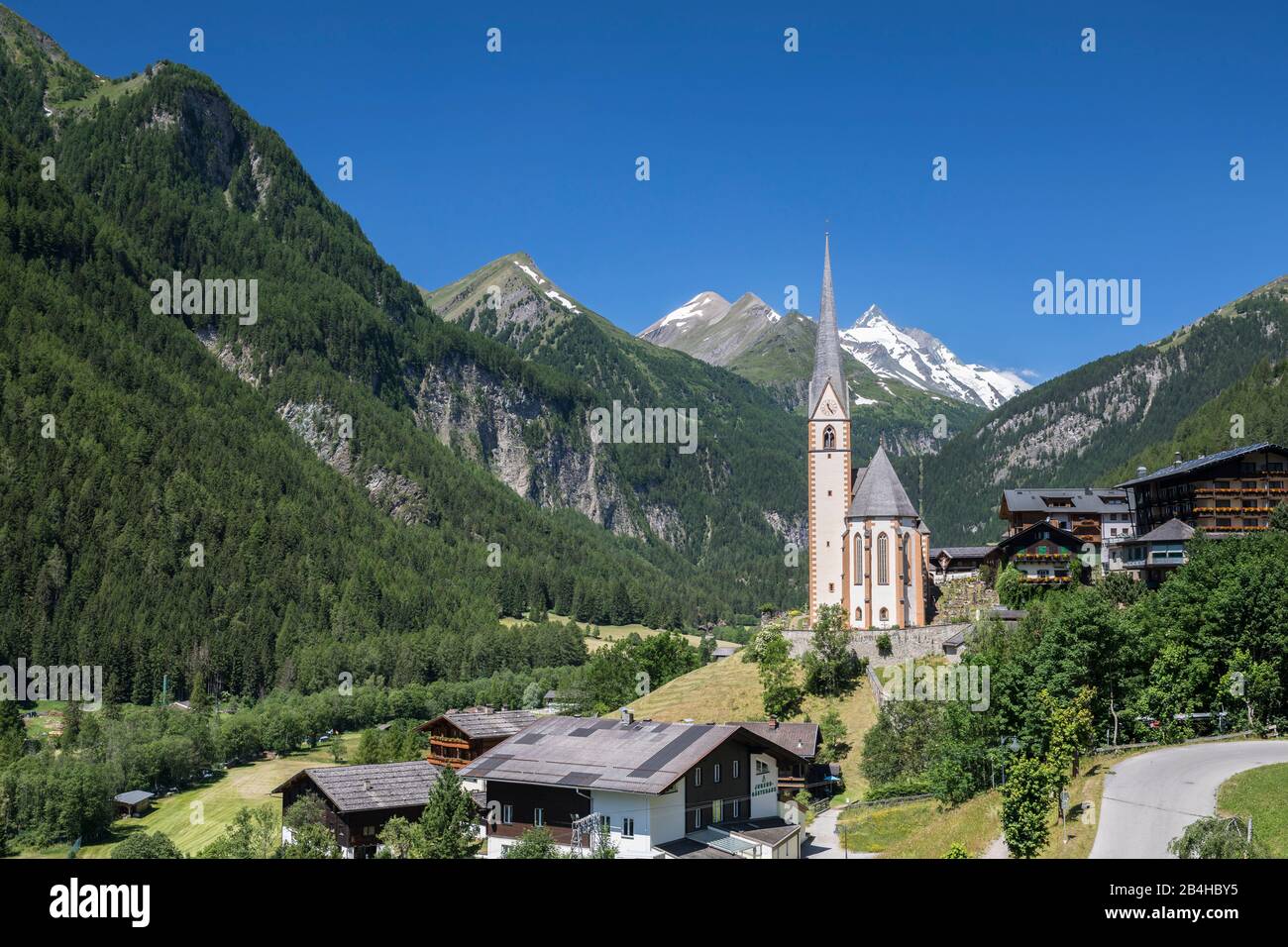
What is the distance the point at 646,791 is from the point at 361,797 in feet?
79.5

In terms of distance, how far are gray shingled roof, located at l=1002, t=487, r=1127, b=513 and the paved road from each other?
63.3 metres

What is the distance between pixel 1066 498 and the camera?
11975 cm

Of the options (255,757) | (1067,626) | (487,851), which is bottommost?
(255,757)

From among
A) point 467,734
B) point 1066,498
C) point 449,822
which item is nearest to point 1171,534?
point 1066,498

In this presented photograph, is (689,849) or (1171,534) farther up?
(1171,534)

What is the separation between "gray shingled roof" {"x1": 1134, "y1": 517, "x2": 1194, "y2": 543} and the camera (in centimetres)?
9400

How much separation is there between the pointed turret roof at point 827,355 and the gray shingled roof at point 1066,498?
19258mm

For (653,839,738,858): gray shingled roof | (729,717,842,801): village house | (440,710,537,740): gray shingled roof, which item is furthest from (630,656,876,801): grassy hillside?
(653,839,738,858): gray shingled roof

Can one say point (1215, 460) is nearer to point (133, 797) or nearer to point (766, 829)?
point (766, 829)
